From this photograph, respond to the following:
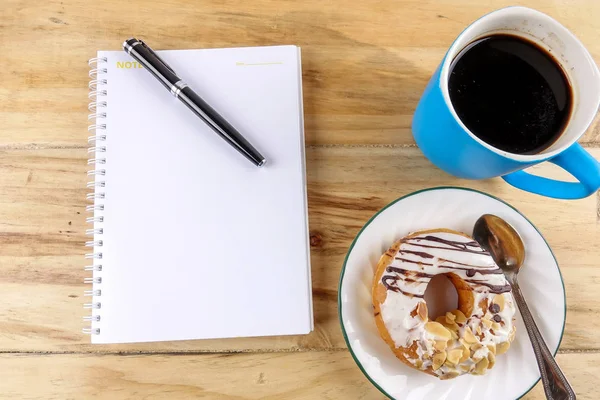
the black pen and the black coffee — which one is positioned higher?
the black coffee

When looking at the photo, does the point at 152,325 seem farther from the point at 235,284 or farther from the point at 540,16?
the point at 540,16

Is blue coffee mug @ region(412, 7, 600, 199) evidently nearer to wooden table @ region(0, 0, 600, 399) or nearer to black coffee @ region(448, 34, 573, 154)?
black coffee @ region(448, 34, 573, 154)

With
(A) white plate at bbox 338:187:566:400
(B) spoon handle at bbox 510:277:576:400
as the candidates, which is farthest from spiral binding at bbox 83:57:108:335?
(B) spoon handle at bbox 510:277:576:400

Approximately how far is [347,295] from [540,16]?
1.25 feet

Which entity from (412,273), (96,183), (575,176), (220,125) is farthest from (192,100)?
(575,176)

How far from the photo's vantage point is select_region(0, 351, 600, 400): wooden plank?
2.00 ft

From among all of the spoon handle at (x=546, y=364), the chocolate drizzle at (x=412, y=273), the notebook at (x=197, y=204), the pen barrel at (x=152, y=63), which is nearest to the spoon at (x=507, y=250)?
the spoon handle at (x=546, y=364)

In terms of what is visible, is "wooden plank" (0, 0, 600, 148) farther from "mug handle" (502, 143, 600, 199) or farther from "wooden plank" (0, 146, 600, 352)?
"mug handle" (502, 143, 600, 199)

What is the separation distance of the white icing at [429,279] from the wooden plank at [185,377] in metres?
0.12

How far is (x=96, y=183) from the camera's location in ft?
2.05

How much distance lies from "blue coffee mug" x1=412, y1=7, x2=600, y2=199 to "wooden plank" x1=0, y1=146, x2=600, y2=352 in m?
0.11

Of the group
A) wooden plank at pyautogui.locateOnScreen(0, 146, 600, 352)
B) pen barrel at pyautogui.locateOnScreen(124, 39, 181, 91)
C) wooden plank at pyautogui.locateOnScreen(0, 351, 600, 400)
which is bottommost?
wooden plank at pyautogui.locateOnScreen(0, 351, 600, 400)

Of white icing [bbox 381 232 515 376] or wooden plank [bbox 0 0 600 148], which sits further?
wooden plank [bbox 0 0 600 148]

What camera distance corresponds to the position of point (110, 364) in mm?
616
